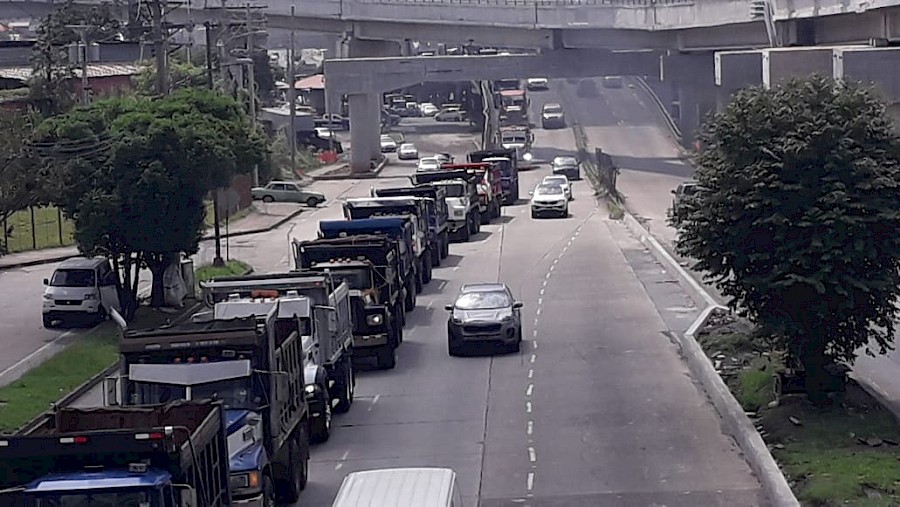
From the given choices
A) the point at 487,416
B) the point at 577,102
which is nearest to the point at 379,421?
the point at 487,416

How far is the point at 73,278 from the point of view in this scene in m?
39.6

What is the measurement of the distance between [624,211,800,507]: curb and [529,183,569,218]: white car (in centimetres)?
2482

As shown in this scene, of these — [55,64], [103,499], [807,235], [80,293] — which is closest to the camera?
[103,499]

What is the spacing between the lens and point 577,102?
131375mm

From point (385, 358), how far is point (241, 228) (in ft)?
116

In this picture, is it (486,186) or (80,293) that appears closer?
(80,293)

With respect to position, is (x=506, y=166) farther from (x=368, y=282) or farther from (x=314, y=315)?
(x=314, y=315)

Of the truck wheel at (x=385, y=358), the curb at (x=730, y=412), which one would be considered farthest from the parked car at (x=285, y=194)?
the truck wheel at (x=385, y=358)

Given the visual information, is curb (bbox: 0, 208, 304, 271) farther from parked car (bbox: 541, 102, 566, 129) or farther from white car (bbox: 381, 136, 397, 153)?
parked car (bbox: 541, 102, 566, 129)

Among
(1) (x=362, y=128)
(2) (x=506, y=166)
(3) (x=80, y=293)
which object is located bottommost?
(3) (x=80, y=293)

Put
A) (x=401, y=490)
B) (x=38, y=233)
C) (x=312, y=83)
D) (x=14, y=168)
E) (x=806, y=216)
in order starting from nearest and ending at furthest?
(x=401, y=490) < (x=806, y=216) < (x=14, y=168) < (x=38, y=233) < (x=312, y=83)

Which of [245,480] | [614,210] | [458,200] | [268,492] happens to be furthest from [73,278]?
[614,210]

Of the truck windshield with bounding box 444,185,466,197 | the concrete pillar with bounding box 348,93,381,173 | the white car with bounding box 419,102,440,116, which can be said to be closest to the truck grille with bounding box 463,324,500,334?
the truck windshield with bounding box 444,185,466,197

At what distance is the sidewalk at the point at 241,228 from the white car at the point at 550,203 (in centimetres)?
1117
